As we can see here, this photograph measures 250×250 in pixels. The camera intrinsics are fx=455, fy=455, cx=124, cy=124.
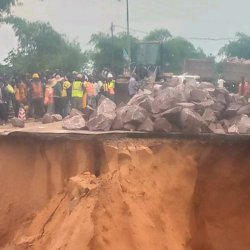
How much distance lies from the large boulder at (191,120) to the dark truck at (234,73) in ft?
35.1

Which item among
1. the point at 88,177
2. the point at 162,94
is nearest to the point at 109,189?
the point at 88,177

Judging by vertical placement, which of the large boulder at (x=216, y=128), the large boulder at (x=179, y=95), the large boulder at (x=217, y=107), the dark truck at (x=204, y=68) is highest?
the large boulder at (x=179, y=95)

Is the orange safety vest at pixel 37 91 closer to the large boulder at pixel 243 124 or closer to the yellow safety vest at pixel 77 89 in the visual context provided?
the yellow safety vest at pixel 77 89

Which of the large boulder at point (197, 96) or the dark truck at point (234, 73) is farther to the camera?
the dark truck at point (234, 73)

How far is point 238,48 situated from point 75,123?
Answer: 2039cm

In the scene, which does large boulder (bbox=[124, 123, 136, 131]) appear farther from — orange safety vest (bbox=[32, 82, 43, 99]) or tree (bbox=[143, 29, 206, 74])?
tree (bbox=[143, 29, 206, 74])

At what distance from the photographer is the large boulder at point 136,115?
13.0 feet

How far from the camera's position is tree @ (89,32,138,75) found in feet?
69.6

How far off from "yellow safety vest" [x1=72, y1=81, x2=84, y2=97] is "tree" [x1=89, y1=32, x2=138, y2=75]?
10284mm

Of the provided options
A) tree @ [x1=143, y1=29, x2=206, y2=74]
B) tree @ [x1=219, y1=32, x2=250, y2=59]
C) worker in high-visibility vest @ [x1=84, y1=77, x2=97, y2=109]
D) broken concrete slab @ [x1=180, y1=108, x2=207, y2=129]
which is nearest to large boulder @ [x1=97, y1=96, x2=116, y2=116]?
broken concrete slab @ [x1=180, y1=108, x2=207, y2=129]

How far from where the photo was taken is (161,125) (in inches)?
150

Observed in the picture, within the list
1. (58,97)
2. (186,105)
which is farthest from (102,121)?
(58,97)

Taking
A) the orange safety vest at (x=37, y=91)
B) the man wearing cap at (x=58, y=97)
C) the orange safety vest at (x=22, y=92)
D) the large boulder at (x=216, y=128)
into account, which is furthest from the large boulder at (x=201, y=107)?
the orange safety vest at (x=22, y=92)

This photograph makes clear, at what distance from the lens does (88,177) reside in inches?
148
